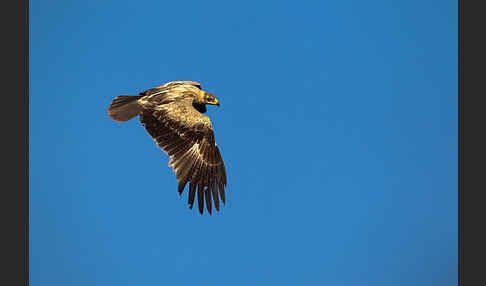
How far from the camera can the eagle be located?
9.47 metres

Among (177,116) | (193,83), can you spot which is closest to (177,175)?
(177,116)

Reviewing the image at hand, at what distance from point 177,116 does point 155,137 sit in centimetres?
64

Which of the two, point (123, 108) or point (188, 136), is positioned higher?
point (123, 108)

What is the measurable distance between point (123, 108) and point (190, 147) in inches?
88.3

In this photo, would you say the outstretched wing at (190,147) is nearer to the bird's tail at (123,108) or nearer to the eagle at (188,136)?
the eagle at (188,136)

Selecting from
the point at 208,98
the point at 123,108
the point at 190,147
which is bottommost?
the point at 190,147

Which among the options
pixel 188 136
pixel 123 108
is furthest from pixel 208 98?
pixel 123 108

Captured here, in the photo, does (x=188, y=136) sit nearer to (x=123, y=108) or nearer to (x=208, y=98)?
(x=208, y=98)

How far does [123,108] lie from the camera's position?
36.3ft

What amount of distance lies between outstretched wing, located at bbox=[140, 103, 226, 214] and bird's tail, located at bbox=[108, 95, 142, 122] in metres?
0.82

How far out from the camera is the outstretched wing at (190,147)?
945 cm

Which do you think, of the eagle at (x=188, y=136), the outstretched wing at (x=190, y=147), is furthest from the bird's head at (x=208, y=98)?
the outstretched wing at (x=190, y=147)

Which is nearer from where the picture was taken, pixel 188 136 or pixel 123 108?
pixel 188 136

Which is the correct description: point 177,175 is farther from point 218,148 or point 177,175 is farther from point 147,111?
point 147,111
